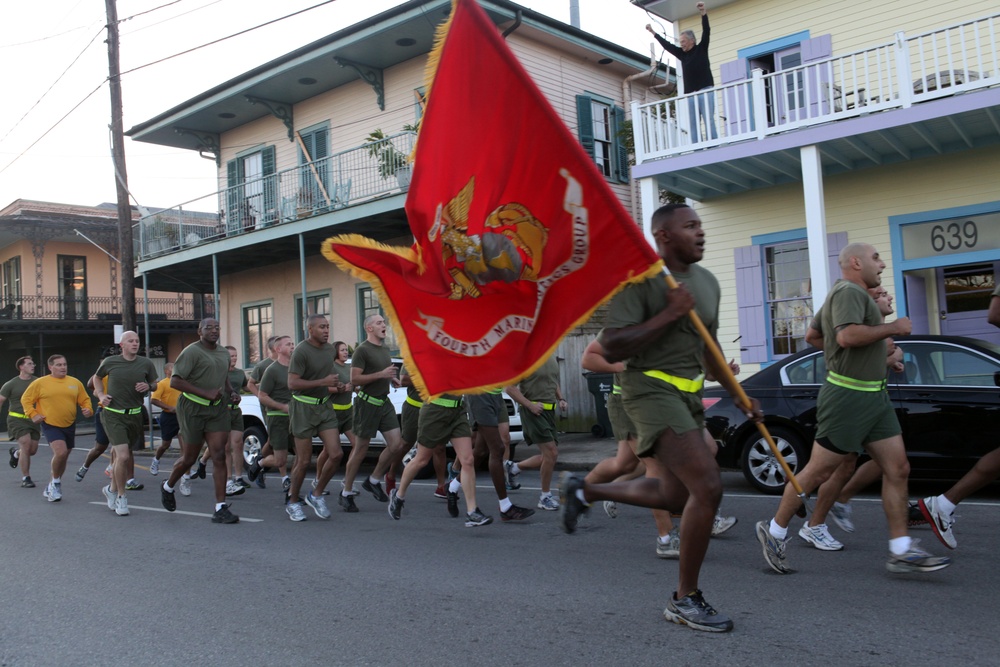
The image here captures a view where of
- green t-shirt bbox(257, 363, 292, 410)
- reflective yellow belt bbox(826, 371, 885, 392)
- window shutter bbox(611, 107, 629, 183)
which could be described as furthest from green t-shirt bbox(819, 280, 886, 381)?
window shutter bbox(611, 107, 629, 183)

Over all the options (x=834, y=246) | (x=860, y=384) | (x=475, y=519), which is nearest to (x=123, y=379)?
(x=475, y=519)

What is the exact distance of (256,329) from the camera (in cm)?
2300

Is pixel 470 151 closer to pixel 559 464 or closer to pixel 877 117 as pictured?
pixel 559 464

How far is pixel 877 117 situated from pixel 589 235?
8.91 m

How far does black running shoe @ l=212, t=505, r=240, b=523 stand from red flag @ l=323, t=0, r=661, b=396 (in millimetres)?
3995

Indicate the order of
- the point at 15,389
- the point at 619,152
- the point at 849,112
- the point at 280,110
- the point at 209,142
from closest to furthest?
the point at 849,112 < the point at 15,389 < the point at 619,152 < the point at 280,110 < the point at 209,142

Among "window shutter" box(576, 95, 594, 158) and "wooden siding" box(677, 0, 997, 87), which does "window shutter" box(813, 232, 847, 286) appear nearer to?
"wooden siding" box(677, 0, 997, 87)

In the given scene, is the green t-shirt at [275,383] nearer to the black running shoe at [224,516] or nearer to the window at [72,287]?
the black running shoe at [224,516]

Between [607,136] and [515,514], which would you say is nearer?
[515,514]

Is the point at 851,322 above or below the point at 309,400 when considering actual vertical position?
above

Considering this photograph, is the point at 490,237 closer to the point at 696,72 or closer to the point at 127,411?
the point at 127,411

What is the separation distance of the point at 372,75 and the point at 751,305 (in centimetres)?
930

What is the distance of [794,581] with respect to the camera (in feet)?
16.7

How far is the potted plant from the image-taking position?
16.9 metres
